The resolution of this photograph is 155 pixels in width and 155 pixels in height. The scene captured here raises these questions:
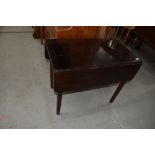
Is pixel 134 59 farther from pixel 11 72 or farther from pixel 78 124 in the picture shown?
pixel 11 72

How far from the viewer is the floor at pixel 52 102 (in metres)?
1.44

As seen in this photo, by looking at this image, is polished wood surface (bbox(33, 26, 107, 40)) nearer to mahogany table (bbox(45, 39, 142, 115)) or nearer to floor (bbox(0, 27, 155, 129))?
floor (bbox(0, 27, 155, 129))

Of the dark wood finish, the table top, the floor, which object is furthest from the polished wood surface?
the dark wood finish

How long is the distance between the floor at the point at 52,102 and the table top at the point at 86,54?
Answer: 630 mm

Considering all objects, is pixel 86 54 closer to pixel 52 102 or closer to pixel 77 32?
pixel 52 102

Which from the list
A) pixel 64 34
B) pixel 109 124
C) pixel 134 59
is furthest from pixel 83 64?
pixel 64 34

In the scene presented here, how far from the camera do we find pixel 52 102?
162cm

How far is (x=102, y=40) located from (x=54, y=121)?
1062 millimetres

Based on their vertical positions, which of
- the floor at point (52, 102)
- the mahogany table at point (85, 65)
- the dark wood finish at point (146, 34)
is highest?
the mahogany table at point (85, 65)

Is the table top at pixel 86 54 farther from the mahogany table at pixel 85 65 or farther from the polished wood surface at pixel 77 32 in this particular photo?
the polished wood surface at pixel 77 32

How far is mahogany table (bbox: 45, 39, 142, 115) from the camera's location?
3.59ft

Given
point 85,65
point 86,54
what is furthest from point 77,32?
point 85,65

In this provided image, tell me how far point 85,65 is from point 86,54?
0.67ft

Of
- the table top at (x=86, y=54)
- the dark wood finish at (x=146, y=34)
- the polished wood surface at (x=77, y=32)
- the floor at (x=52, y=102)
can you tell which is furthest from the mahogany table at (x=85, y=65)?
the dark wood finish at (x=146, y=34)
